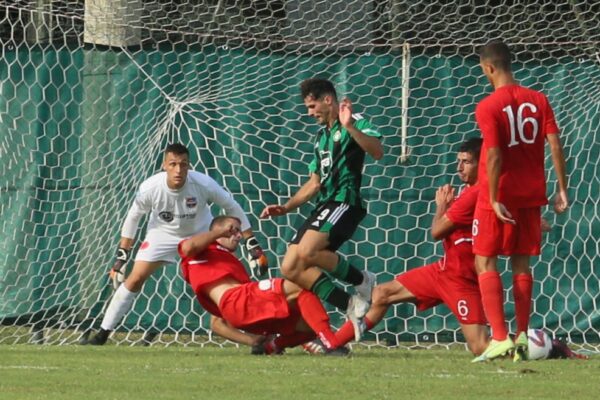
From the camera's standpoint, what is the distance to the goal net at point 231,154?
484 inches

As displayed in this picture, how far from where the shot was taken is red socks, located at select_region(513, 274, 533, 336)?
9219 millimetres

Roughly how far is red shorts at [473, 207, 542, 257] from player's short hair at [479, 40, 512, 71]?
0.86 meters

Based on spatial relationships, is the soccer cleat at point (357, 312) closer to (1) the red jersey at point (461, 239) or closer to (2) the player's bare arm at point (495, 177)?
(1) the red jersey at point (461, 239)

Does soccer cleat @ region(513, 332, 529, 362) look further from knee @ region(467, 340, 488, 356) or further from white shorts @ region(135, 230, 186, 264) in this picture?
white shorts @ region(135, 230, 186, 264)

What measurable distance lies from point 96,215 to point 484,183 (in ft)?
14.2

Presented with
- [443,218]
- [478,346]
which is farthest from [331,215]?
[478,346]

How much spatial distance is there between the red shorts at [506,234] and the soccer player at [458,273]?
0.60 m

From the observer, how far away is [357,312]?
10.0 metres

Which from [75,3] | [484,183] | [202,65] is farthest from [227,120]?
[484,183]

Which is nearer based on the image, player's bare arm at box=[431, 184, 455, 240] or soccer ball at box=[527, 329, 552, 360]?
soccer ball at box=[527, 329, 552, 360]

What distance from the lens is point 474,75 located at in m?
12.4

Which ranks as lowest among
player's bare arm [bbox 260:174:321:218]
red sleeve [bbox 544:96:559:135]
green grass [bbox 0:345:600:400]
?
green grass [bbox 0:345:600:400]

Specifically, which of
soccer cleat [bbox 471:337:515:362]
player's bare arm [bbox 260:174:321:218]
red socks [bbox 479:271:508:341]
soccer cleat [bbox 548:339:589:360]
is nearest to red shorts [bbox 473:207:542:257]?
red socks [bbox 479:271:508:341]

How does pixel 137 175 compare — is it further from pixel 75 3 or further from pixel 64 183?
pixel 75 3
